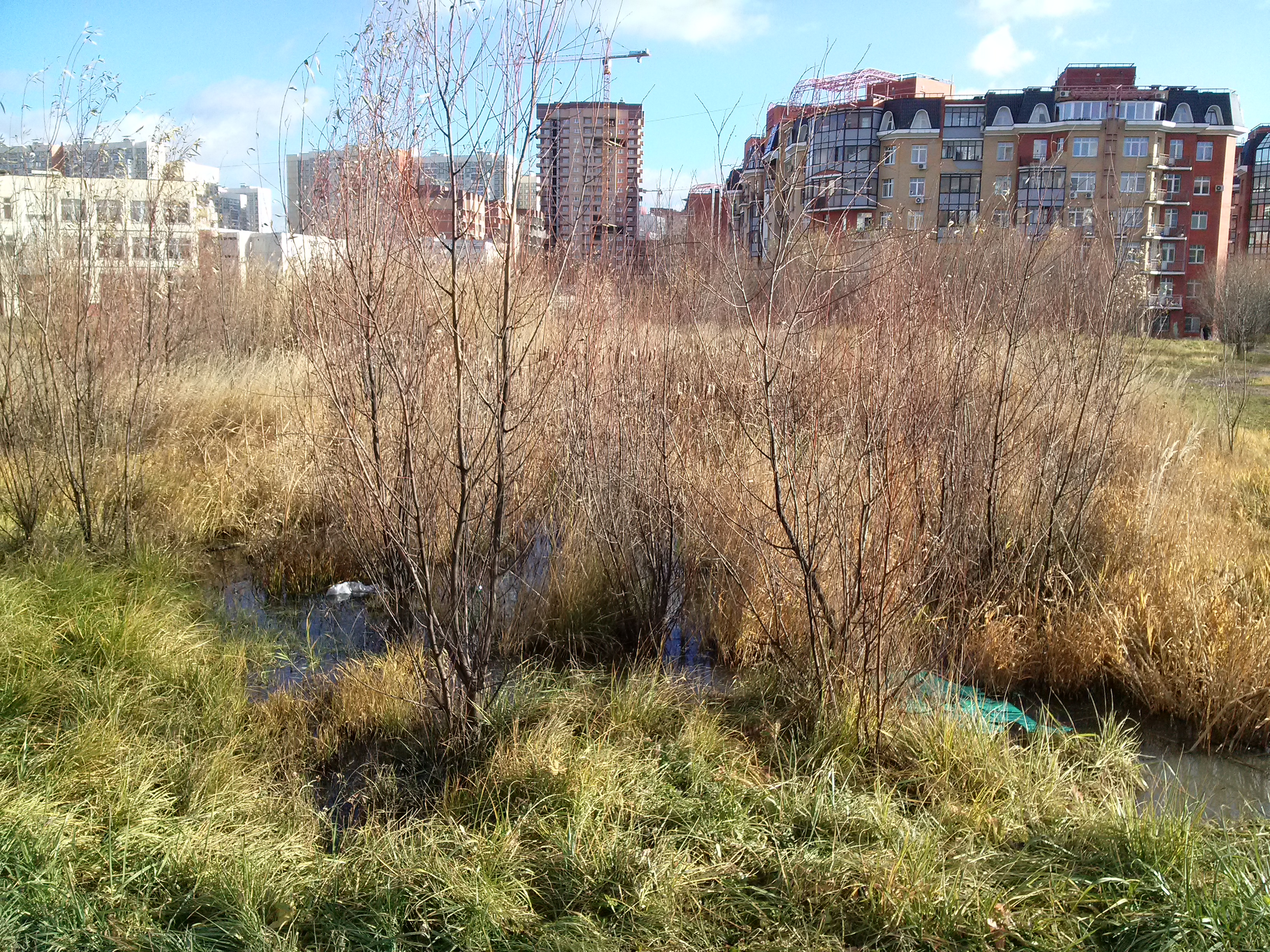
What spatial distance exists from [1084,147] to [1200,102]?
8.80 metres

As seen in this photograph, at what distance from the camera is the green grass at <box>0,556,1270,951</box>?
248cm

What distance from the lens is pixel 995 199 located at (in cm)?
736

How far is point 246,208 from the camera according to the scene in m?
8.84

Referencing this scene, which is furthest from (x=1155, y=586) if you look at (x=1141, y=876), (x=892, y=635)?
(x=1141, y=876)

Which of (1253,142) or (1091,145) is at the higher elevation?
(1253,142)

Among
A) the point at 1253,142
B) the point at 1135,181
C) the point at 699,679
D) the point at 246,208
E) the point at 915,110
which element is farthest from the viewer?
the point at 1253,142

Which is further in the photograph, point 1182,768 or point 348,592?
point 348,592

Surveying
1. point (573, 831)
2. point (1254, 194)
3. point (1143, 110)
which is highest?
point (1143, 110)

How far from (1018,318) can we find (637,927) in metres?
3.72

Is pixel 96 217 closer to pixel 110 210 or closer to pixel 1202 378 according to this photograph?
pixel 110 210

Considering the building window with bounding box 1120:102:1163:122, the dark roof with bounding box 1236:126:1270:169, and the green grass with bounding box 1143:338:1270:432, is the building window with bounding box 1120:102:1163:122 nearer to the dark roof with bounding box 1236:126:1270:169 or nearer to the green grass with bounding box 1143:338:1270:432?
the dark roof with bounding box 1236:126:1270:169

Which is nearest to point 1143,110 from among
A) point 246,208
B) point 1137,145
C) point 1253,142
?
point 1137,145

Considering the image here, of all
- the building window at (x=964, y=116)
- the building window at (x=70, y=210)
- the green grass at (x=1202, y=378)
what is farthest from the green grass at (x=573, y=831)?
the building window at (x=964, y=116)

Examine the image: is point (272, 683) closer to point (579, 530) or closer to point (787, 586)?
point (579, 530)
